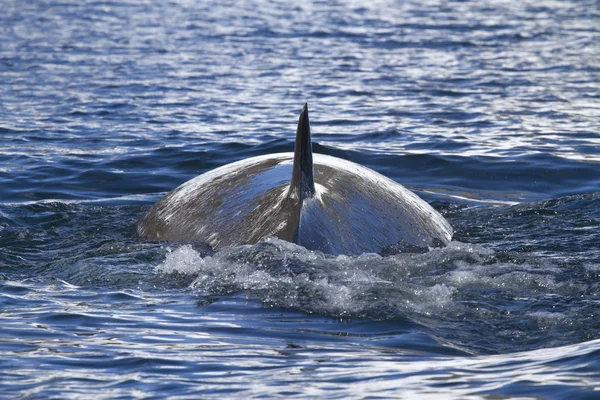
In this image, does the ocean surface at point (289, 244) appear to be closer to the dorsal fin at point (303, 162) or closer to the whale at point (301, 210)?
the whale at point (301, 210)

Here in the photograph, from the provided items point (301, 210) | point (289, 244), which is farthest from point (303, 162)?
point (289, 244)

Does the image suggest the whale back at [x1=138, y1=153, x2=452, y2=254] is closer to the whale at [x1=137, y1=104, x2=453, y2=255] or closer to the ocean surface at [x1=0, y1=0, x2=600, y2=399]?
the whale at [x1=137, y1=104, x2=453, y2=255]

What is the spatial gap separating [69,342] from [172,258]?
138 centimetres

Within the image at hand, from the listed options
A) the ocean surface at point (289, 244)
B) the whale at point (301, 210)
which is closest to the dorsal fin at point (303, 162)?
the whale at point (301, 210)

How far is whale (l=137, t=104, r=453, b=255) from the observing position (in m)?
6.42

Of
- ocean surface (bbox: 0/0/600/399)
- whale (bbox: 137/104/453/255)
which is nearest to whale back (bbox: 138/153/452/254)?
whale (bbox: 137/104/453/255)

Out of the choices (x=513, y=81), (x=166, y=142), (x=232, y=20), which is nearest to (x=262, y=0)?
(x=232, y=20)

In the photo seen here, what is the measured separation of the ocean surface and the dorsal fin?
15.8 inches

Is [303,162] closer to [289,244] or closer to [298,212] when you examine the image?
[298,212]

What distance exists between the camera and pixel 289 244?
626 cm

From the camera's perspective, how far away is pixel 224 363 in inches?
205

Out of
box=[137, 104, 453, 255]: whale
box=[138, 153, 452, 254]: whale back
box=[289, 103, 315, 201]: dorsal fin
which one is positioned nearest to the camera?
box=[289, 103, 315, 201]: dorsal fin

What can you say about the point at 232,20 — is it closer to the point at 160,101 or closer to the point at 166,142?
the point at 160,101

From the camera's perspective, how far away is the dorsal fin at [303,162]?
620cm
